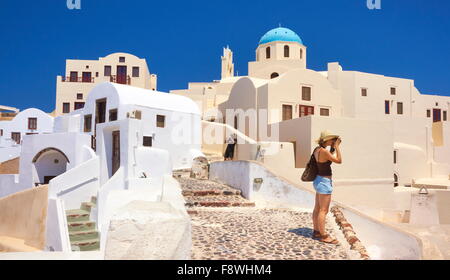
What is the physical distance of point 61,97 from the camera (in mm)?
31125

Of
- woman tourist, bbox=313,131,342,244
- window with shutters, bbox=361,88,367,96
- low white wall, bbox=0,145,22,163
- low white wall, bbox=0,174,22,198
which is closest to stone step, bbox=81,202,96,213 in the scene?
low white wall, bbox=0,174,22,198

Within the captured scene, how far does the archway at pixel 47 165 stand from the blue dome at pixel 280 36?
1971 cm

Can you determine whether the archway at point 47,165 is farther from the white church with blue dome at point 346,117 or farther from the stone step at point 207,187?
the white church with blue dome at point 346,117

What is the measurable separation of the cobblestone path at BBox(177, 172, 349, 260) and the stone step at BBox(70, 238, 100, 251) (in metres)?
6.17

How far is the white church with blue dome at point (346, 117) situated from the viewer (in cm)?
1484

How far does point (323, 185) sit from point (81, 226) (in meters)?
11.1

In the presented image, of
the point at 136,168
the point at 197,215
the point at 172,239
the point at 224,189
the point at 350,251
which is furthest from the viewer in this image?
the point at 136,168

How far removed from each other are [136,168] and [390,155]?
1164 cm

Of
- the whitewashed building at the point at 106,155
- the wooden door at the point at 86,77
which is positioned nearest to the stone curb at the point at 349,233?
the whitewashed building at the point at 106,155

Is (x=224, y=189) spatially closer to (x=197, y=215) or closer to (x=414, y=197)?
(x=197, y=215)

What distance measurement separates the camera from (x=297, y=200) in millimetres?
8141

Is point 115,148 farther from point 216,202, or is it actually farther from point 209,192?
point 216,202

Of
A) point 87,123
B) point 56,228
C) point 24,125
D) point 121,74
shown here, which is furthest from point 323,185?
point 24,125
